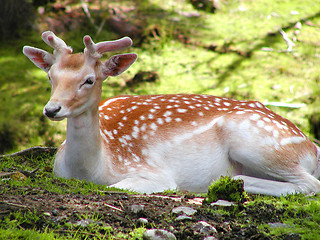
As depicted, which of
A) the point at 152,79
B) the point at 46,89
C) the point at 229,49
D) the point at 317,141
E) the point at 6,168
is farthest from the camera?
the point at 229,49

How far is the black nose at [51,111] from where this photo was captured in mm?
4125

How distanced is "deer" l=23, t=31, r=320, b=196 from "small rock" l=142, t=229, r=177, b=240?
5.40 ft

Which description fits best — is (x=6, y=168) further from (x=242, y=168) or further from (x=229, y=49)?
(x=229, y=49)

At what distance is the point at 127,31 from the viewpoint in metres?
9.36

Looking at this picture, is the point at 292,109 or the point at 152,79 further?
the point at 152,79

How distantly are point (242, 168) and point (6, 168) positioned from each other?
104 inches

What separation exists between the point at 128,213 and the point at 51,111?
4.19ft

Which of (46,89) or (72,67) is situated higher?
(72,67)

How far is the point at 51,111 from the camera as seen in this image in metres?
4.13

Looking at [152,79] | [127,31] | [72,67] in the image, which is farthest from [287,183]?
[127,31]

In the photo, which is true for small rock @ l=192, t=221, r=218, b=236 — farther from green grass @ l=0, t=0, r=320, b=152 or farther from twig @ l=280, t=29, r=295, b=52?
twig @ l=280, t=29, r=295, b=52

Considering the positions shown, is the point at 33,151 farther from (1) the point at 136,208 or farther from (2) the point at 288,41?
(2) the point at 288,41

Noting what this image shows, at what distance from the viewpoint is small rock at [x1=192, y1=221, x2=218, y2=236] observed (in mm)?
3208

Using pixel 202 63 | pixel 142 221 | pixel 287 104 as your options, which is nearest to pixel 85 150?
pixel 142 221
